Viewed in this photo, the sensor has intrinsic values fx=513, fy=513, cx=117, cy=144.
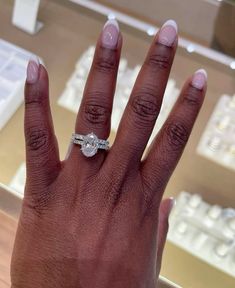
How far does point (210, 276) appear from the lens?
2.06 ft

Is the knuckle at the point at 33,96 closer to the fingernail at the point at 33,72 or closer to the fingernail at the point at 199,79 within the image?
the fingernail at the point at 33,72

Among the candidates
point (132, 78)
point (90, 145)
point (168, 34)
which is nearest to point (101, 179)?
point (90, 145)

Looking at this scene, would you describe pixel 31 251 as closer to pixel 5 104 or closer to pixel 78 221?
pixel 78 221

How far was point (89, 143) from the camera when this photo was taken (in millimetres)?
450

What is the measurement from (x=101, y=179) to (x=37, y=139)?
0.22 feet

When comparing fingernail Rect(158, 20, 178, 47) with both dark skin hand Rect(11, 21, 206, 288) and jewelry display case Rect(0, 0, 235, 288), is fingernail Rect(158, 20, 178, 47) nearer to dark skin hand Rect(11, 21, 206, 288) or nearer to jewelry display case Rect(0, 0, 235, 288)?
dark skin hand Rect(11, 21, 206, 288)

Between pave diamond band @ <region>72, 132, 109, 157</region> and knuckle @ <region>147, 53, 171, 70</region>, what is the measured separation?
0.27ft

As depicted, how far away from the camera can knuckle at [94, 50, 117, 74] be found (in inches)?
17.8

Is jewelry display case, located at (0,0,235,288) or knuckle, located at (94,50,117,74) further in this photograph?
jewelry display case, located at (0,0,235,288)

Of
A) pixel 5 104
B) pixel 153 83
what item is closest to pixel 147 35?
pixel 5 104

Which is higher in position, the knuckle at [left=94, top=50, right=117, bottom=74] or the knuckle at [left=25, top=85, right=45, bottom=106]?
the knuckle at [left=94, top=50, right=117, bottom=74]

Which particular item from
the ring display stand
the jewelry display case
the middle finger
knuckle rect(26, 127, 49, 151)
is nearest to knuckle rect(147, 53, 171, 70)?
the middle finger

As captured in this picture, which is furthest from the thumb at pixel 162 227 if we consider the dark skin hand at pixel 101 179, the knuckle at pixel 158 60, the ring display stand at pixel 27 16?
the ring display stand at pixel 27 16

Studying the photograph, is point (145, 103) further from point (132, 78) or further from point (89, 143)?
point (132, 78)
